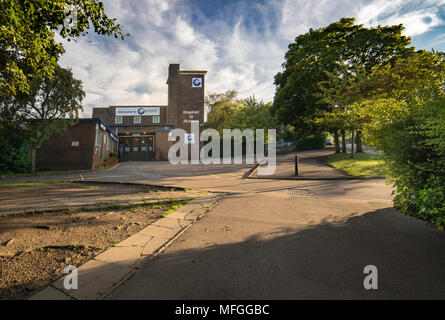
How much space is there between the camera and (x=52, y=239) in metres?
Result: 3.12

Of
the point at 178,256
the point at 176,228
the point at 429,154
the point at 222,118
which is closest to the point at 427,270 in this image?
the point at 429,154

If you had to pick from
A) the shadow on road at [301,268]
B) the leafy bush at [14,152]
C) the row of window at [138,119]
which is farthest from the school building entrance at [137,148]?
the shadow on road at [301,268]

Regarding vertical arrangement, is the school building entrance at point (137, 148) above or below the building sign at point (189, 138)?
below

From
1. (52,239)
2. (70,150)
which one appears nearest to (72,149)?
(70,150)

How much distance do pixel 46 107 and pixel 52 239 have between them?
1604 cm

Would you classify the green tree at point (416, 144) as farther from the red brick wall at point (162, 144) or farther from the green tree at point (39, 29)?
the red brick wall at point (162, 144)

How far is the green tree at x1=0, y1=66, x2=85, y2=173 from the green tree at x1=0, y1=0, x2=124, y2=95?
33.9 feet

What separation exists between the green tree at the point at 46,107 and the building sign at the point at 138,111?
22842mm

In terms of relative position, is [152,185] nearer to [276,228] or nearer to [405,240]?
[276,228]

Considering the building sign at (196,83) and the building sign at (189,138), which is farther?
the building sign at (196,83)

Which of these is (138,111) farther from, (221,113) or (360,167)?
(360,167)

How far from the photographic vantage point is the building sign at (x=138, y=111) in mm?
37500

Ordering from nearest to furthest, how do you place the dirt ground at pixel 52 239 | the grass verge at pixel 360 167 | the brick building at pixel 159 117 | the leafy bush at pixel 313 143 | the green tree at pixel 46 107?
the dirt ground at pixel 52 239
the grass verge at pixel 360 167
the green tree at pixel 46 107
the brick building at pixel 159 117
the leafy bush at pixel 313 143

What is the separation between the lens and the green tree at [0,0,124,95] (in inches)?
166
